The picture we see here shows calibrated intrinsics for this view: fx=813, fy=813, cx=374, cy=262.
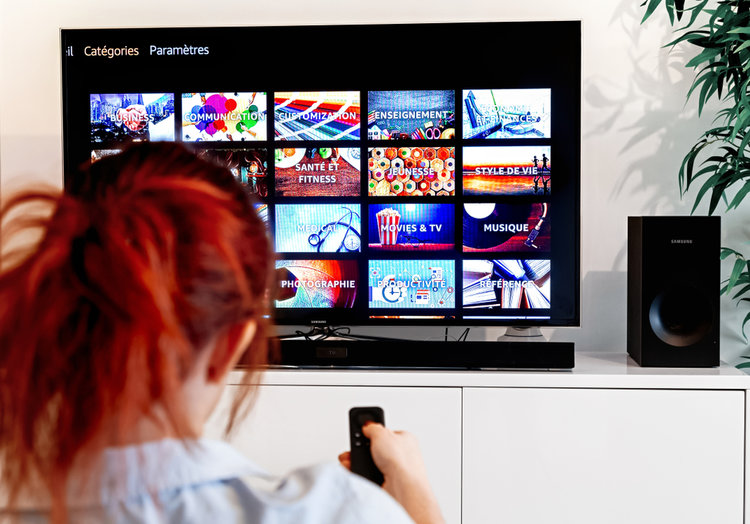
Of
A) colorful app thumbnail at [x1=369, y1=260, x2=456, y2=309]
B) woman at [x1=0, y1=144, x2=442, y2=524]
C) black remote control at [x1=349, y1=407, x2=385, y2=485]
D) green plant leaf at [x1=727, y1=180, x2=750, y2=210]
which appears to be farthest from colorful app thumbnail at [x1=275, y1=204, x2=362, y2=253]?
woman at [x1=0, y1=144, x2=442, y2=524]

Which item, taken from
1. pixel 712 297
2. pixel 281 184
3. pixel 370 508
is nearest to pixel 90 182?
pixel 370 508

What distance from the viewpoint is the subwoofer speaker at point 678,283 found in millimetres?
2443

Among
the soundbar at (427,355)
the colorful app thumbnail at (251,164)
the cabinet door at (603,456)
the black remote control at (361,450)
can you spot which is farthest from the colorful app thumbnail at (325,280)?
the black remote control at (361,450)

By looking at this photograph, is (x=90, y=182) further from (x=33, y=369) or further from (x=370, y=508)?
(x=370, y=508)

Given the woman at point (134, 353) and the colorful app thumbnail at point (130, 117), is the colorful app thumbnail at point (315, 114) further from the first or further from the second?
the woman at point (134, 353)

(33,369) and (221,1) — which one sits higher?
(221,1)

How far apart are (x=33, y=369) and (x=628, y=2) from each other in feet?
8.69

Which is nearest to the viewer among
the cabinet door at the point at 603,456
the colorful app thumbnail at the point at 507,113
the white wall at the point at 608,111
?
the cabinet door at the point at 603,456

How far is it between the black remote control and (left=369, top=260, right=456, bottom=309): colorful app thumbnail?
4.82 ft

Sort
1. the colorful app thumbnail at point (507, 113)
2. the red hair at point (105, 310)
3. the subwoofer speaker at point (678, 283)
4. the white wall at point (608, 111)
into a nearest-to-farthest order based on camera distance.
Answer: the red hair at point (105, 310)
the subwoofer speaker at point (678, 283)
the colorful app thumbnail at point (507, 113)
the white wall at point (608, 111)

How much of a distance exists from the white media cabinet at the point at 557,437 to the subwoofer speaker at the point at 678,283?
0.07 meters

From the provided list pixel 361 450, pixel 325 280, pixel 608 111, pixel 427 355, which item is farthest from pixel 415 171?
pixel 361 450

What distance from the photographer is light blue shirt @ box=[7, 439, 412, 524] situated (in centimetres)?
64

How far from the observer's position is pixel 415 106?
2566 millimetres
